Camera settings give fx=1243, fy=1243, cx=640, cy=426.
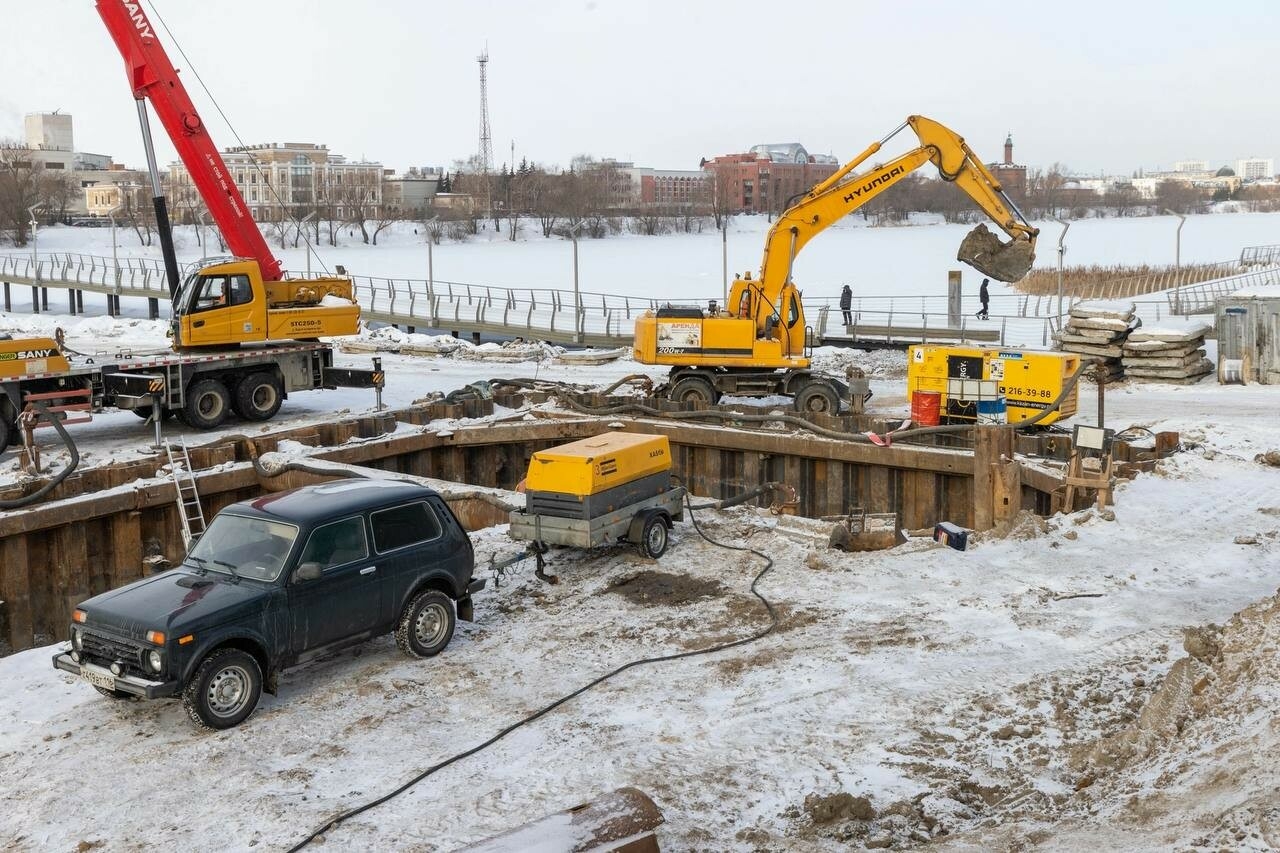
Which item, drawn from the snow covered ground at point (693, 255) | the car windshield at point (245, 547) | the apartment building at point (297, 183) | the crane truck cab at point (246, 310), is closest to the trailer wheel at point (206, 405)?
the crane truck cab at point (246, 310)

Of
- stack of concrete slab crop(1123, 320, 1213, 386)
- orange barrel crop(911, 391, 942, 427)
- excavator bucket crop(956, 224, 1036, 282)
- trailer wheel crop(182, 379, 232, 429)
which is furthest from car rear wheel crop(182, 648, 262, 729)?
stack of concrete slab crop(1123, 320, 1213, 386)

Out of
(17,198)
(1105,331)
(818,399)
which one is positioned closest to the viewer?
(818,399)

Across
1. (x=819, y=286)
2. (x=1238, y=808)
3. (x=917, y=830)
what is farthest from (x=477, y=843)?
(x=819, y=286)

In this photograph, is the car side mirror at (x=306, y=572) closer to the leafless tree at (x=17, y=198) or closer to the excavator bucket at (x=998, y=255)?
the excavator bucket at (x=998, y=255)

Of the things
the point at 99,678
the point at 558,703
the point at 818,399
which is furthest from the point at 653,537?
the point at 818,399

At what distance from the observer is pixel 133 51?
23953 millimetres

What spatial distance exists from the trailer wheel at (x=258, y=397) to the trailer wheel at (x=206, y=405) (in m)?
0.29

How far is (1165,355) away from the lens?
2708cm

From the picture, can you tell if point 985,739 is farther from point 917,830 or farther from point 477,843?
point 477,843

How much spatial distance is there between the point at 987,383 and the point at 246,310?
1333cm

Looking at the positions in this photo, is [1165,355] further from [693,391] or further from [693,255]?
[693,255]

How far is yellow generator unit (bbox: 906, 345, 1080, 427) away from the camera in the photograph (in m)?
19.5

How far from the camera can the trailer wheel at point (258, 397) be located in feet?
76.3

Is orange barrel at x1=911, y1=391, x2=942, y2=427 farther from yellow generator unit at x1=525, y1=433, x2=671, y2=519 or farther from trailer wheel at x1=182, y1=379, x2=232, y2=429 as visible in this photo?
trailer wheel at x1=182, y1=379, x2=232, y2=429
